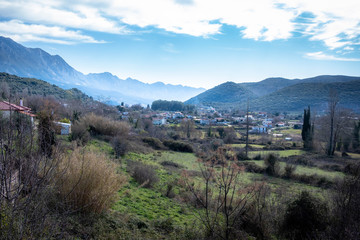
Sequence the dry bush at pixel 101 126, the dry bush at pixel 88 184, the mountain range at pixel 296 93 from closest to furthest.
Result: 1. the dry bush at pixel 88 184
2. the dry bush at pixel 101 126
3. the mountain range at pixel 296 93

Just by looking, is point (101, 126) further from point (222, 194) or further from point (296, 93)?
point (296, 93)

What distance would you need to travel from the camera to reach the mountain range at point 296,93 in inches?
3425

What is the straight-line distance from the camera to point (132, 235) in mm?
5691

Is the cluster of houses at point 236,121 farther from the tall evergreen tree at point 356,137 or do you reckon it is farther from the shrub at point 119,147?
the shrub at point 119,147

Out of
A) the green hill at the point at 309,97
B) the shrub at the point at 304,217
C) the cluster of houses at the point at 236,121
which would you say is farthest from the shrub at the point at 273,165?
the green hill at the point at 309,97

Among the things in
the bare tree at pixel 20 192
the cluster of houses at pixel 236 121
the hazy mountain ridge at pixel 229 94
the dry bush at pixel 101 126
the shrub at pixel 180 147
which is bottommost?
the shrub at pixel 180 147

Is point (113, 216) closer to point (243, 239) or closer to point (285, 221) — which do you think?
point (243, 239)

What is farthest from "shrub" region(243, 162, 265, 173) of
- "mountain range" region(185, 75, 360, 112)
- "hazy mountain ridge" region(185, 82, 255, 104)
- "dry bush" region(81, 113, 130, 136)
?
"hazy mountain ridge" region(185, 82, 255, 104)

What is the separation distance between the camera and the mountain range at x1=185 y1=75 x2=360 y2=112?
3425 inches

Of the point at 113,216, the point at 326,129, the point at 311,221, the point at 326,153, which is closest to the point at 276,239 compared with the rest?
the point at 311,221

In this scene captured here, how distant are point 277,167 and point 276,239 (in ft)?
44.7

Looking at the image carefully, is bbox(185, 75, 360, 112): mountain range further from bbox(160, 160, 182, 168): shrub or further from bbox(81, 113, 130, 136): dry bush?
bbox(81, 113, 130, 136): dry bush

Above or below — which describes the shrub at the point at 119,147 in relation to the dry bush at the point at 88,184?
below

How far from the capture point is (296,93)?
109m
